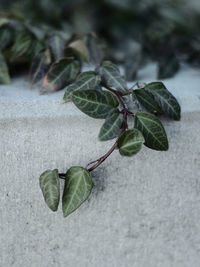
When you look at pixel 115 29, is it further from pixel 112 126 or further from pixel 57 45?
pixel 112 126

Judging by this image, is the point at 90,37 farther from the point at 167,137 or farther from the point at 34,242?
the point at 34,242

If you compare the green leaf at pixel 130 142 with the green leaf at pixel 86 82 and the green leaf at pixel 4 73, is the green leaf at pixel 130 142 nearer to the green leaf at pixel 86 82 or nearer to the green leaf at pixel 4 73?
the green leaf at pixel 86 82

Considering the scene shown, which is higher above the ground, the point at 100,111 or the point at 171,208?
the point at 100,111

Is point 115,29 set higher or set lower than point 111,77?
lower

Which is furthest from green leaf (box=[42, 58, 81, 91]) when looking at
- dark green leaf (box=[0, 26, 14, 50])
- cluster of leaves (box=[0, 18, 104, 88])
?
dark green leaf (box=[0, 26, 14, 50])

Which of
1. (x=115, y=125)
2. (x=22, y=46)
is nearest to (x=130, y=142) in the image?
(x=115, y=125)

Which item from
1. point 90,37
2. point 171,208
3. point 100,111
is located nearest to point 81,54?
point 90,37
